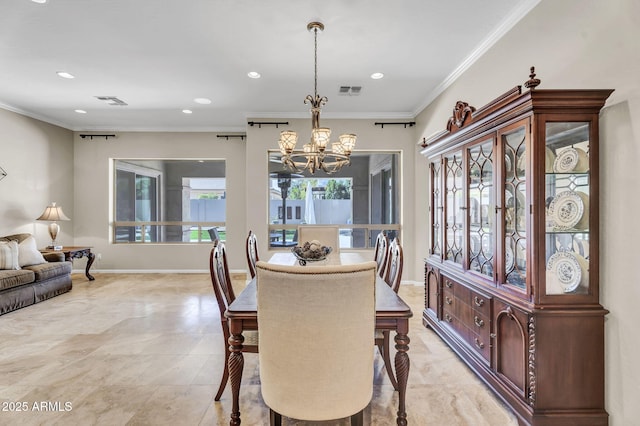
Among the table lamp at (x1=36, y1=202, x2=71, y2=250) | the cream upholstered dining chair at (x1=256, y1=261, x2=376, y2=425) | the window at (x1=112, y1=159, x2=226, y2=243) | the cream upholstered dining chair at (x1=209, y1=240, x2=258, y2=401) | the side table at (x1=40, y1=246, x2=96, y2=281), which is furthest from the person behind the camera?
the window at (x1=112, y1=159, x2=226, y2=243)

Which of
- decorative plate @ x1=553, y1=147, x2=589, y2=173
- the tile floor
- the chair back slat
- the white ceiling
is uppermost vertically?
the white ceiling

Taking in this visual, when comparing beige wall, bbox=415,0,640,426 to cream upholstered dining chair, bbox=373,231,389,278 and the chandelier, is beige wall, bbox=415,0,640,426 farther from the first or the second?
the chandelier

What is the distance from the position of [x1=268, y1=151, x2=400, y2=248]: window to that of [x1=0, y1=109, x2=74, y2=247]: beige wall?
3.99 m

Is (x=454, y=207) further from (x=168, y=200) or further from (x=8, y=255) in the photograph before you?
(x=168, y=200)

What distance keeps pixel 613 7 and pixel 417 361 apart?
272 cm

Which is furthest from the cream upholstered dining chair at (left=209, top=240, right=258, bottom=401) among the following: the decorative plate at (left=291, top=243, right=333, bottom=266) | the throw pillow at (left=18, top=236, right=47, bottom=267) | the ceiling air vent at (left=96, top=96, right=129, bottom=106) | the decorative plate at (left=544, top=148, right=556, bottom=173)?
the throw pillow at (left=18, top=236, right=47, bottom=267)

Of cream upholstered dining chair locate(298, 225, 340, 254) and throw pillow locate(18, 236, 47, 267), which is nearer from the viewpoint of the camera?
cream upholstered dining chair locate(298, 225, 340, 254)

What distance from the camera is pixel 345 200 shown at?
6.16 meters

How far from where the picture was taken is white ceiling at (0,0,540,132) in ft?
8.63

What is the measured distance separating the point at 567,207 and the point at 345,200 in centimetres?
435

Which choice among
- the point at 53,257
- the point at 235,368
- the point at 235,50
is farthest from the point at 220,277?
the point at 53,257

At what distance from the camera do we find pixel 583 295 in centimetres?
186

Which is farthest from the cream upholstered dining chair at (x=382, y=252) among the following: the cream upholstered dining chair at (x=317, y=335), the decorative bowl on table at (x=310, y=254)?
the cream upholstered dining chair at (x=317, y=335)

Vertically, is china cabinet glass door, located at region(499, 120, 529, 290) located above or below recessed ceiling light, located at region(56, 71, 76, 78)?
below
